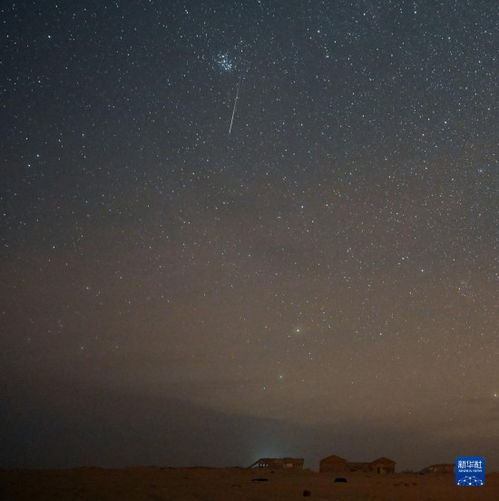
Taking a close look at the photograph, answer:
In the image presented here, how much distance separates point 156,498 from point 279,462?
2394 inches

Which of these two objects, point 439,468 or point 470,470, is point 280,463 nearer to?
point 439,468

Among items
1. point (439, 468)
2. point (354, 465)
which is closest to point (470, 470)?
point (354, 465)

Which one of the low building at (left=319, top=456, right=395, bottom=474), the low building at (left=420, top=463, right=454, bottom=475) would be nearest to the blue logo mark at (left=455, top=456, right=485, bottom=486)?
the low building at (left=319, top=456, right=395, bottom=474)

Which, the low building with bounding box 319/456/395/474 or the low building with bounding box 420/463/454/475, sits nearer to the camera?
the low building with bounding box 319/456/395/474

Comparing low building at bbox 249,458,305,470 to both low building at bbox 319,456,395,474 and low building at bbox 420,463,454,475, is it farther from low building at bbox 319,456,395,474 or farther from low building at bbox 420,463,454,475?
low building at bbox 420,463,454,475

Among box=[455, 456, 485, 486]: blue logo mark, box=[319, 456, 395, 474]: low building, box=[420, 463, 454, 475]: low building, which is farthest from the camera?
box=[420, 463, 454, 475]: low building

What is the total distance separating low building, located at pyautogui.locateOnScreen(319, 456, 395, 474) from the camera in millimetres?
76125

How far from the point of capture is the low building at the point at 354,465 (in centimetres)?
7612

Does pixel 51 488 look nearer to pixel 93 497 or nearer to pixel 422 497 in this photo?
pixel 93 497

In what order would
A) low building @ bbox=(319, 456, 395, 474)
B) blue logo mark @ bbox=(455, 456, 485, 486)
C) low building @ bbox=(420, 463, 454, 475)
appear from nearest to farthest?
1. blue logo mark @ bbox=(455, 456, 485, 486)
2. low building @ bbox=(319, 456, 395, 474)
3. low building @ bbox=(420, 463, 454, 475)

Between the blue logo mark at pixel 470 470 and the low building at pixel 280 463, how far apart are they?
5294 centimetres

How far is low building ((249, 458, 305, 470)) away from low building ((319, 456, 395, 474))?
3630mm

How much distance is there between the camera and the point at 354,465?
7881cm

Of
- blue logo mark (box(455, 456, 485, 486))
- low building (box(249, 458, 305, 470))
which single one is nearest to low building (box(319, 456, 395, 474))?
low building (box(249, 458, 305, 470))
